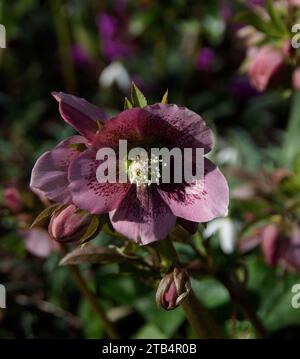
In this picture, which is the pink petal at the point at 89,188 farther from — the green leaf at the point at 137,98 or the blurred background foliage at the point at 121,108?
the blurred background foliage at the point at 121,108

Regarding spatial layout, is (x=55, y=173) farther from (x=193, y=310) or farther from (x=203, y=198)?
(x=193, y=310)

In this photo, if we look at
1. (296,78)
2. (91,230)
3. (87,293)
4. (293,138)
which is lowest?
(87,293)

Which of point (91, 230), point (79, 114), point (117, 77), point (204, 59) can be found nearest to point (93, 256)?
point (91, 230)

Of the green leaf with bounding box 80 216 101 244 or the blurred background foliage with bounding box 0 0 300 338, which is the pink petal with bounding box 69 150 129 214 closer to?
the green leaf with bounding box 80 216 101 244

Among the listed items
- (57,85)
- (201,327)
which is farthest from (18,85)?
(201,327)

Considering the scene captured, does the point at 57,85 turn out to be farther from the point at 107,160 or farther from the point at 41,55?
the point at 107,160
